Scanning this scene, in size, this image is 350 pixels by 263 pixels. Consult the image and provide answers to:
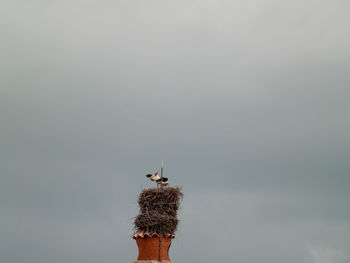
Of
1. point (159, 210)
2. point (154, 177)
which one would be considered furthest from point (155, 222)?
point (154, 177)

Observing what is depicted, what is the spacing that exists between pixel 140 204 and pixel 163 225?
1.97 m

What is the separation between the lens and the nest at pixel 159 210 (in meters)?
36.4

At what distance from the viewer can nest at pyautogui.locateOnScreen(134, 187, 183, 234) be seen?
119 ft

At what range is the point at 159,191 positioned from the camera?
37219 mm

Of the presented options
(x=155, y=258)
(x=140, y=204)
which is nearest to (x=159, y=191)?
(x=140, y=204)

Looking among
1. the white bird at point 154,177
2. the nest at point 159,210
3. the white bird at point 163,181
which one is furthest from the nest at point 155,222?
the white bird at point 154,177

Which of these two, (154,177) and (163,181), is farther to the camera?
(154,177)

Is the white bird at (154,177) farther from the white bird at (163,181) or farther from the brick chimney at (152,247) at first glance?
the brick chimney at (152,247)

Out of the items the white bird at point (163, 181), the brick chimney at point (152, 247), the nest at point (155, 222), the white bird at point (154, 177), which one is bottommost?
the brick chimney at point (152, 247)

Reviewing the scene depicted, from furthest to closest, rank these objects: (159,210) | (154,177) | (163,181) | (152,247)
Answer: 1. (154,177)
2. (163,181)
3. (159,210)
4. (152,247)

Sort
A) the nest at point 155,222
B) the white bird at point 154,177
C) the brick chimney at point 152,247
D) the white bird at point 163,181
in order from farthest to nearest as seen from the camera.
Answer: the white bird at point 154,177 → the white bird at point 163,181 → the nest at point 155,222 → the brick chimney at point 152,247

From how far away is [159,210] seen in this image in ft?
121

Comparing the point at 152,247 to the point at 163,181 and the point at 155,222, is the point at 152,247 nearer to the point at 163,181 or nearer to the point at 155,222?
the point at 155,222

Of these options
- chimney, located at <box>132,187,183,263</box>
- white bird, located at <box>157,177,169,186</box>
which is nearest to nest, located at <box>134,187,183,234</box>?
chimney, located at <box>132,187,183,263</box>
